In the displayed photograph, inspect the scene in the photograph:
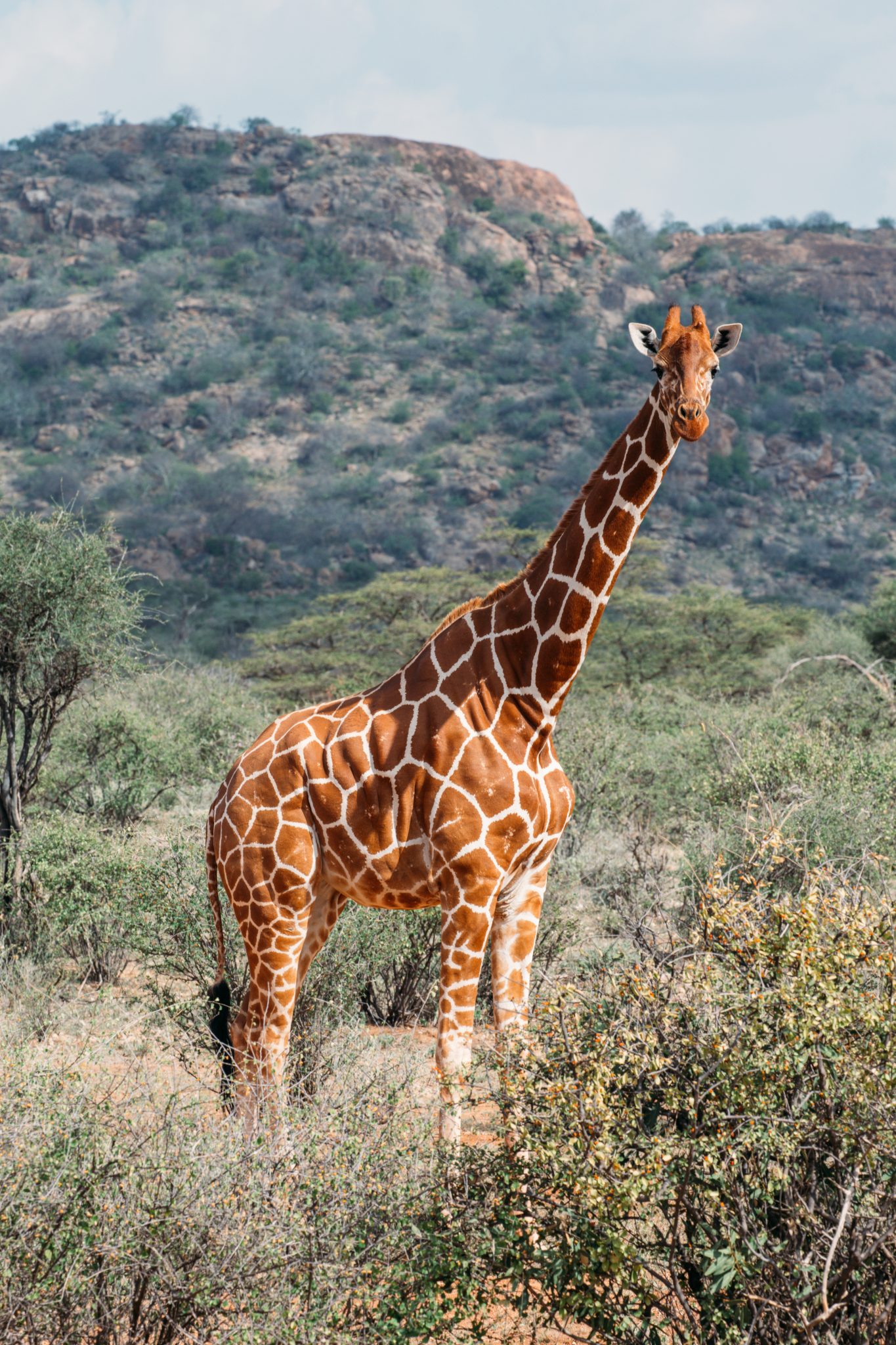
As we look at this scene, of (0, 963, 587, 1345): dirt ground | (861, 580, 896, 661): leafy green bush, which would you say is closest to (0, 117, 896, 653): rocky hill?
(861, 580, 896, 661): leafy green bush

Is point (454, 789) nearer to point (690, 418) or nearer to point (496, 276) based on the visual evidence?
point (690, 418)

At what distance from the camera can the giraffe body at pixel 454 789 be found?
4.53m

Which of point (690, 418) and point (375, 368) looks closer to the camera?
point (690, 418)

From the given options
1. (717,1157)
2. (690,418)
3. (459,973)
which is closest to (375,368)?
(690,418)

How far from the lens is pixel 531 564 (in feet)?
16.2

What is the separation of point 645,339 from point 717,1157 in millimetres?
2773

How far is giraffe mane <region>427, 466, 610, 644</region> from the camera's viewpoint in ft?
15.7

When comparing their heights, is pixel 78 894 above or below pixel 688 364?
below

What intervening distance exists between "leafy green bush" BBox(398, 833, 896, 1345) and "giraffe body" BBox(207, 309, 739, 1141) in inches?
29.1

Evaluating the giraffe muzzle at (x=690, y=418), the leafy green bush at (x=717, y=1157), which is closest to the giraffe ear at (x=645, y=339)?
the giraffe muzzle at (x=690, y=418)

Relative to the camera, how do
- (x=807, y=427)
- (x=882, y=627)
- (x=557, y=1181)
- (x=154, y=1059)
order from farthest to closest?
(x=807, y=427) → (x=882, y=627) → (x=154, y=1059) → (x=557, y=1181)

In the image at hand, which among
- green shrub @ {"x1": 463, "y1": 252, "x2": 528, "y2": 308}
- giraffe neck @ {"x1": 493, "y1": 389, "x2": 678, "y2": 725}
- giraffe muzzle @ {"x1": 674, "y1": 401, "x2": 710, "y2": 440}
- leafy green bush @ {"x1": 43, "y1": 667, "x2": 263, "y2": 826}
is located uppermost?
green shrub @ {"x1": 463, "y1": 252, "x2": 528, "y2": 308}

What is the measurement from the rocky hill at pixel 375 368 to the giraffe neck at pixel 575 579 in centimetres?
2722

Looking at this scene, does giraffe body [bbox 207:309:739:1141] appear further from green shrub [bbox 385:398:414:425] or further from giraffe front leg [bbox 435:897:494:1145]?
green shrub [bbox 385:398:414:425]
